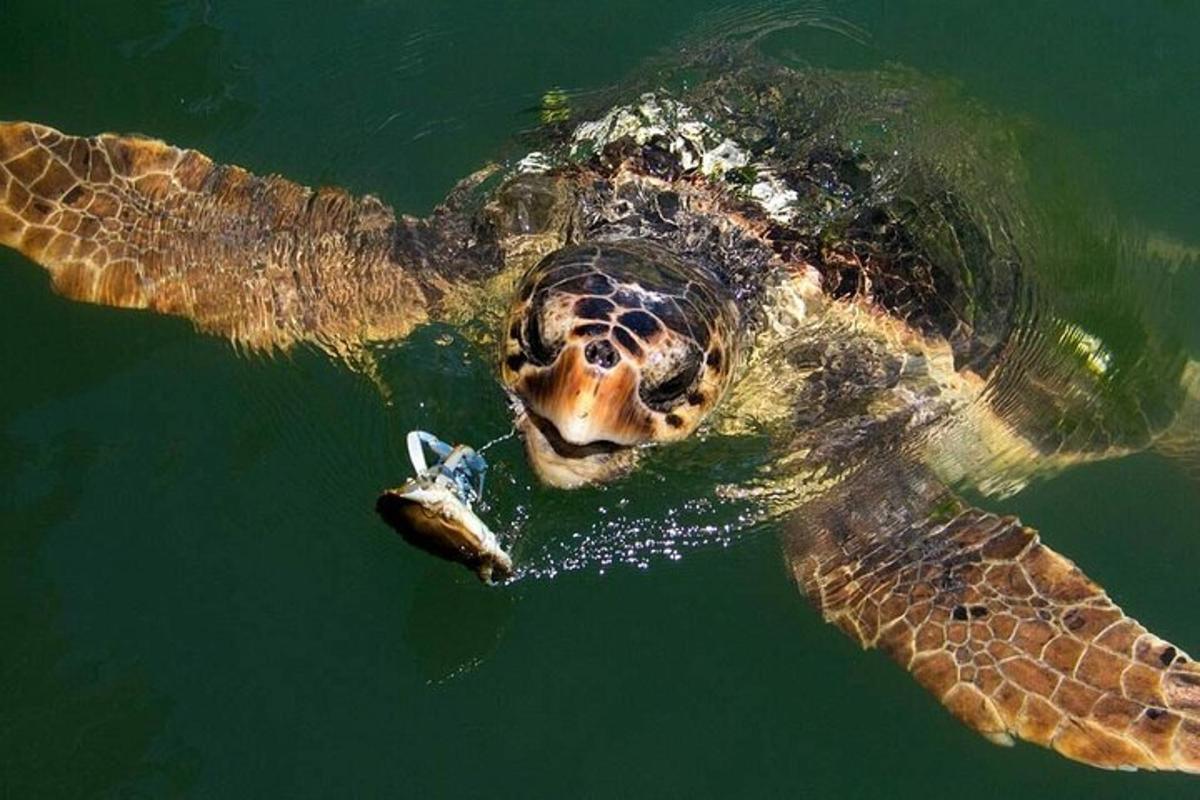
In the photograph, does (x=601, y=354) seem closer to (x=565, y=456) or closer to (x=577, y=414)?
(x=577, y=414)

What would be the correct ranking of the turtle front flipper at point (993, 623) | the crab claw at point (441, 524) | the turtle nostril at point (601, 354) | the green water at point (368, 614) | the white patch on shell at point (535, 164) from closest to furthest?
the crab claw at point (441, 524), the turtle nostril at point (601, 354), the turtle front flipper at point (993, 623), the green water at point (368, 614), the white patch on shell at point (535, 164)

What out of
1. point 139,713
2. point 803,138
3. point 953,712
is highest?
point 803,138

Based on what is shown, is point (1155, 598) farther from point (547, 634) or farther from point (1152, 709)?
point (547, 634)

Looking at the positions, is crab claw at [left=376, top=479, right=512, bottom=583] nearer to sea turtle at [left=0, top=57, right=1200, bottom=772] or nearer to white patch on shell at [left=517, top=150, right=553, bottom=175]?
sea turtle at [left=0, top=57, right=1200, bottom=772]

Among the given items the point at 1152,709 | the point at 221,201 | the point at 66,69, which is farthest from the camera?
the point at 66,69

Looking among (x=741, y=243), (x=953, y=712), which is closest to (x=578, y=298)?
(x=741, y=243)

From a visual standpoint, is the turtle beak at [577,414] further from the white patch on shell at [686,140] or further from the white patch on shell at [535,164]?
the white patch on shell at [535,164]

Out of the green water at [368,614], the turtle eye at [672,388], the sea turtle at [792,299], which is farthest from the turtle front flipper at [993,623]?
the turtle eye at [672,388]
